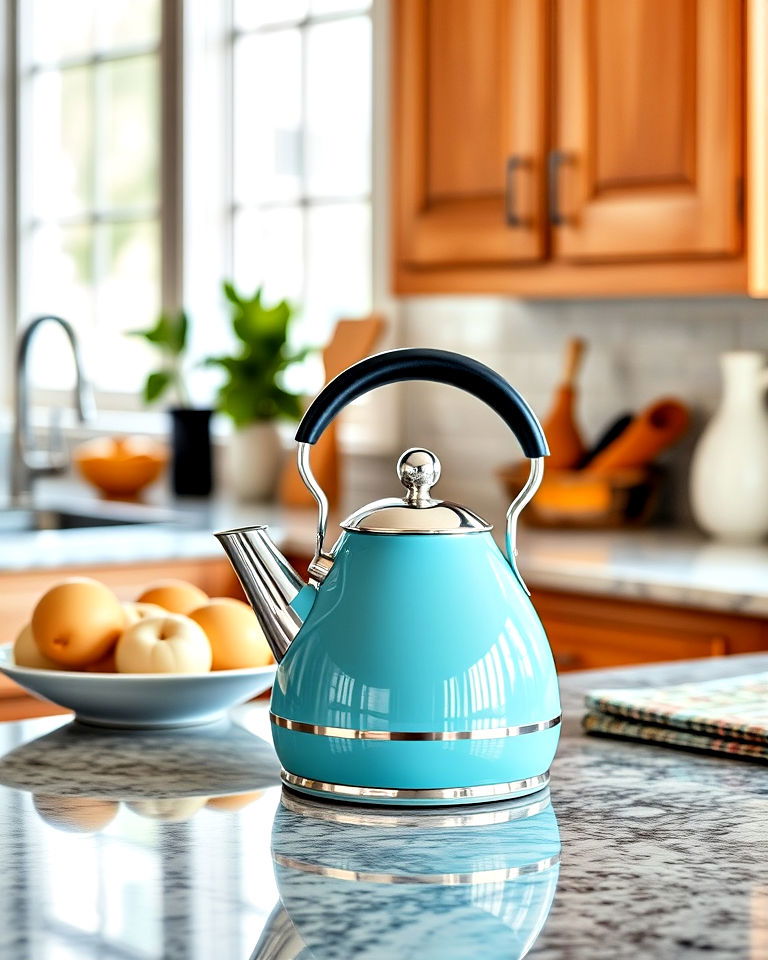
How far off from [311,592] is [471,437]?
8.38ft

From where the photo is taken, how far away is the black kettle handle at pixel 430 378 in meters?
1.04

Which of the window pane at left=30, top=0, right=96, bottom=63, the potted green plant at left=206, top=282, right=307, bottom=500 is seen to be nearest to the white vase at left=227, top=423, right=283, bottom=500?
the potted green plant at left=206, top=282, right=307, bottom=500

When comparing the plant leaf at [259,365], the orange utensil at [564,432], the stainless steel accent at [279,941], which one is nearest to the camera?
the stainless steel accent at [279,941]

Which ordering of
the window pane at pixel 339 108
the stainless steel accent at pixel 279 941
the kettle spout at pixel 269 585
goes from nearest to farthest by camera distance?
the stainless steel accent at pixel 279 941, the kettle spout at pixel 269 585, the window pane at pixel 339 108

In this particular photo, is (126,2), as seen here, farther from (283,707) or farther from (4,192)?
(283,707)

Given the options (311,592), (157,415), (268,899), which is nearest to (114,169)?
(157,415)

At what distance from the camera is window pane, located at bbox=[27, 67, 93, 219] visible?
4.86 m

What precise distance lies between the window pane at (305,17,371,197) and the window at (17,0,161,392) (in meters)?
0.60

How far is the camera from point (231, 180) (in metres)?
4.33

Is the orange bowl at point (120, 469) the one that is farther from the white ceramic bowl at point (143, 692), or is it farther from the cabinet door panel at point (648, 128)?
the white ceramic bowl at point (143, 692)

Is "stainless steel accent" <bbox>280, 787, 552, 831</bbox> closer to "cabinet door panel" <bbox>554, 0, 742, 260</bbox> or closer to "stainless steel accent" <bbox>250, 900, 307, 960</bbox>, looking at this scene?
"stainless steel accent" <bbox>250, 900, 307, 960</bbox>

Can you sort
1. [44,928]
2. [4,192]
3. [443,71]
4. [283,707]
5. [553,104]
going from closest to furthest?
[44,928] < [283,707] < [553,104] < [443,71] < [4,192]

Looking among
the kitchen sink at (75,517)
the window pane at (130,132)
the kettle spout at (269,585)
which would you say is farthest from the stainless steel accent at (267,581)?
the window pane at (130,132)

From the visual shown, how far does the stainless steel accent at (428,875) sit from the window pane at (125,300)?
12.2 feet
